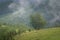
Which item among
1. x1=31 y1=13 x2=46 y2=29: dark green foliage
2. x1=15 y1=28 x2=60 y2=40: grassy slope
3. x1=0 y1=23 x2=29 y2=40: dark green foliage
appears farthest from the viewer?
x1=31 y1=13 x2=46 y2=29: dark green foliage

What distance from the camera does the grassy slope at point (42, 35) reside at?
3.08 m

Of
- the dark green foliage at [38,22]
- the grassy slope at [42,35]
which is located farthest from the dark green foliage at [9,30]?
the dark green foliage at [38,22]

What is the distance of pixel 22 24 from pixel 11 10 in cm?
33

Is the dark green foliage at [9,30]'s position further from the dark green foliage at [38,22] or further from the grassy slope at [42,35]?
the dark green foliage at [38,22]

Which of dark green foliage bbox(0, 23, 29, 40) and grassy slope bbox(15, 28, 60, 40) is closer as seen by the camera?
grassy slope bbox(15, 28, 60, 40)

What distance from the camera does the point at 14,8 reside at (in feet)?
11.0

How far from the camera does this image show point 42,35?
3121mm

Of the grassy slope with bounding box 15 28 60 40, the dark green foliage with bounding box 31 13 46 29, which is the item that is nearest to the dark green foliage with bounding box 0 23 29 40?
the grassy slope with bounding box 15 28 60 40

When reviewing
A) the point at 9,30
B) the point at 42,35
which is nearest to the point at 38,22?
the point at 42,35

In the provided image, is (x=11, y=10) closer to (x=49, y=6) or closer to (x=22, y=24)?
(x=22, y=24)

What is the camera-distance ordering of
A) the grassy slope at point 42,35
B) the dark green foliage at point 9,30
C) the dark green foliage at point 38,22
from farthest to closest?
the dark green foliage at point 38,22 → the dark green foliage at point 9,30 → the grassy slope at point 42,35

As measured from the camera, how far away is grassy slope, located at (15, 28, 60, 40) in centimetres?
308

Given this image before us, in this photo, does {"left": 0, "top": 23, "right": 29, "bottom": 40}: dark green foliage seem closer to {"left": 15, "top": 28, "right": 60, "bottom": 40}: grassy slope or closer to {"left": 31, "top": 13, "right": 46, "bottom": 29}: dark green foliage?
{"left": 15, "top": 28, "right": 60, "bottom": 40}: grassy slope

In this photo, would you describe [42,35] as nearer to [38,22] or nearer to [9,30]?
[38,22]
